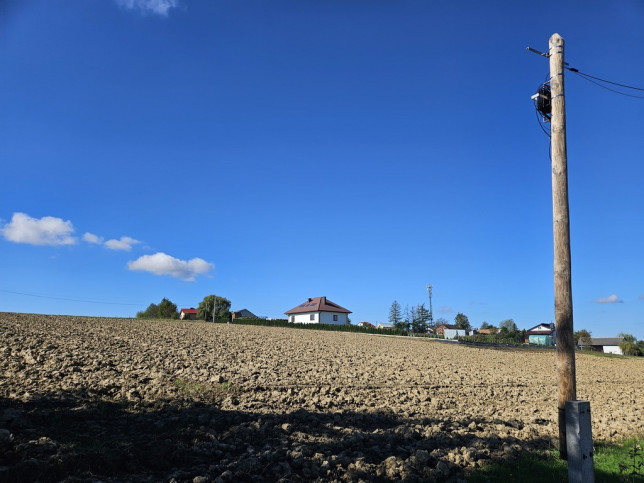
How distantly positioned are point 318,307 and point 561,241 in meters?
68.2

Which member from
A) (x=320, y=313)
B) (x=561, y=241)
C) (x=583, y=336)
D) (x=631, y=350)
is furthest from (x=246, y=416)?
(x=583, y=336)

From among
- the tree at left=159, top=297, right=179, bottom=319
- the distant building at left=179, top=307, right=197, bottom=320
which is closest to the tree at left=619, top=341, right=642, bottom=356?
the tree at left=159, top=297, right=179, bottom=319

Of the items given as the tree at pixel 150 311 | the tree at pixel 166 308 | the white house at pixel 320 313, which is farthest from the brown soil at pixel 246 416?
the tree at pixel 150 311

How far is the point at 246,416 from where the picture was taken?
995cm

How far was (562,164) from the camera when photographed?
27.6 ft

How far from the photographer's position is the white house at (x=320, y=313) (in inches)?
2940

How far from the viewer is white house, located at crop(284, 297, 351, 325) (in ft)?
245

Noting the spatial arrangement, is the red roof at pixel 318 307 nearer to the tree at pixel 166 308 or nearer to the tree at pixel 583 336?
the tree at pixel 166 308

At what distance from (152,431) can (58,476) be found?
2.52 meters

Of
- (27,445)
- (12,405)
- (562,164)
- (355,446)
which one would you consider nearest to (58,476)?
(27,445)

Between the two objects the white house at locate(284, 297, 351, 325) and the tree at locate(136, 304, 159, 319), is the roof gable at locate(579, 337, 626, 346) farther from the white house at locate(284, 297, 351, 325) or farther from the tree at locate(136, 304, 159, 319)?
the tree at locate(136, 304, 159, 319)

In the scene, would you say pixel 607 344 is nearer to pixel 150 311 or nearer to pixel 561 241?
pixel 150 311

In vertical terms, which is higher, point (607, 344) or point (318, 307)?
point (318, 307)

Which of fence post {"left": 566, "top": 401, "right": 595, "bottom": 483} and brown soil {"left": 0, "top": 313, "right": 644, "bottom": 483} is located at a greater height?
fence post {"left": 566, "top": 401, "right": 595, "bottom": 483}
